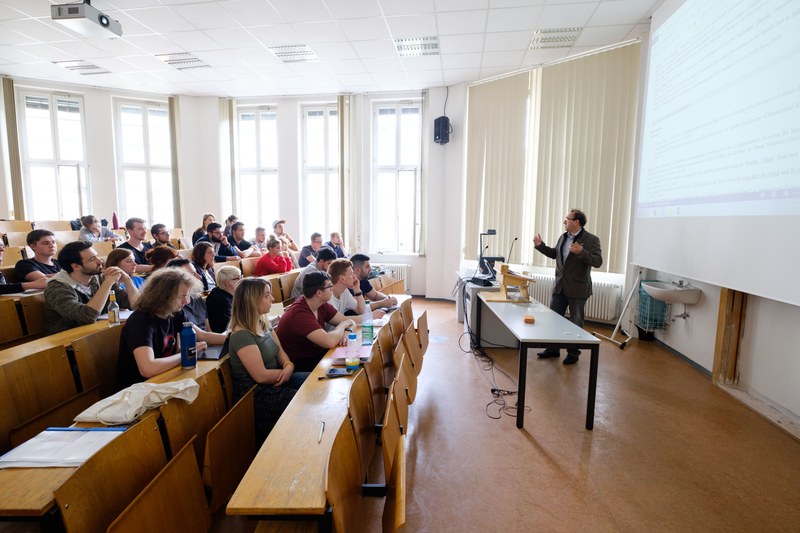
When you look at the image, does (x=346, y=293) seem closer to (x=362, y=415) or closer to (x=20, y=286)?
(x=362, y=415)

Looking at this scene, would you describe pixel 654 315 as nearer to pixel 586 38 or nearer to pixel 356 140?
pixel 586 38

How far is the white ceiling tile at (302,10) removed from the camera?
4.11 m

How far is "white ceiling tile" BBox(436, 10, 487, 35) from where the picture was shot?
4273mm

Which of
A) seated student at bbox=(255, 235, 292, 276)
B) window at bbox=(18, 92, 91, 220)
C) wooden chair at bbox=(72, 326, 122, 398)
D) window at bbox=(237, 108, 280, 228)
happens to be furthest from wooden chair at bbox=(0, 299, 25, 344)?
window at bbox=(18, 92, 91, 220)

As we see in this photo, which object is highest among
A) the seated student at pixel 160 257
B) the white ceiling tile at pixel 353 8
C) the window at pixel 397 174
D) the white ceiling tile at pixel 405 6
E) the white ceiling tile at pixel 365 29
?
the white ceiling tile at pixel 365 29

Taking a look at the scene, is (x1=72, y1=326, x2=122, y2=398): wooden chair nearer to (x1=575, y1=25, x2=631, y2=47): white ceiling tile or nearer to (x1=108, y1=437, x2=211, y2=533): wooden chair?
(x1=108, y1=437, x2=211, y2=533): wooden chair

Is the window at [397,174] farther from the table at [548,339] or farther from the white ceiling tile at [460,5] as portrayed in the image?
the table at [548,339]

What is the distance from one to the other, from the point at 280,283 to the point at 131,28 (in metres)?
3.73

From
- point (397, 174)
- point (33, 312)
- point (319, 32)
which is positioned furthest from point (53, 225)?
point (397, 174)

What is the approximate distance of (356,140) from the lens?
7.25 m

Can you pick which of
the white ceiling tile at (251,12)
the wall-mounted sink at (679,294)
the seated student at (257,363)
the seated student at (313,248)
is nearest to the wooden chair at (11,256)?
the seated student at (313,248)

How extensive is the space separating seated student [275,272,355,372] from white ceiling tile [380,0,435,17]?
3.26 metres

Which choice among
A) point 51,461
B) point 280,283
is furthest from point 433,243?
point 51,461

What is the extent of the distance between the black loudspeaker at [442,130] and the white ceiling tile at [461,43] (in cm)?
136
